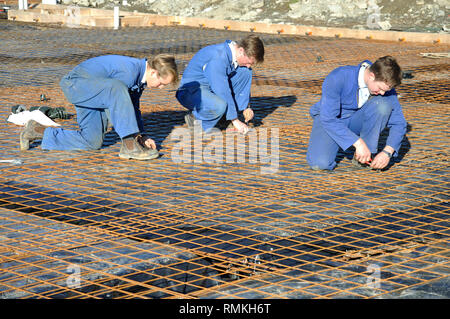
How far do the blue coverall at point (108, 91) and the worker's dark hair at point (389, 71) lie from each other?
5.09 ft

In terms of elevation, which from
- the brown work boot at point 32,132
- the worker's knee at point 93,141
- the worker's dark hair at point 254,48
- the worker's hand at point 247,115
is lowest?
the worker's knee at point 93,141

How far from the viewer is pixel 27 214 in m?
3.75

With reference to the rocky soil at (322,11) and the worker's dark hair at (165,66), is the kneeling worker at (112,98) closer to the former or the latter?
the worker's dark hair at (165,66)

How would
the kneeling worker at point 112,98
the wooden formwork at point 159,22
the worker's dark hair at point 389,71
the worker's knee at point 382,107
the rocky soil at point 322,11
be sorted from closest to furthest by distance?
the worker's dark hair at point 389,71
the worker's knee at point 382,107
the kneeling worker at point 112,98
the wooden formwork at point 159,22
the rocky soil at point 322,11

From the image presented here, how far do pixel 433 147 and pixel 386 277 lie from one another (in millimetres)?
2413

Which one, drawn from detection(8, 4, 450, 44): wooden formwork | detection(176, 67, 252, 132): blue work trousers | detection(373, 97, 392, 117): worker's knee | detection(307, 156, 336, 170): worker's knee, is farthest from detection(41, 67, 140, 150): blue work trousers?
detection(8, 4, 450, 44): wooden formwork

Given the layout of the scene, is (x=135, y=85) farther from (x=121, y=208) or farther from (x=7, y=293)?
(x=7, y=293)

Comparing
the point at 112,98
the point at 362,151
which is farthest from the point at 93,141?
the point at 362,151

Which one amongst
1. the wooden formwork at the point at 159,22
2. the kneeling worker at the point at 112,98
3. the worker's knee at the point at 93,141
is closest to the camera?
the kneeling worker at the point at 112,98

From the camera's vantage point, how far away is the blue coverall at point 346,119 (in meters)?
4.29

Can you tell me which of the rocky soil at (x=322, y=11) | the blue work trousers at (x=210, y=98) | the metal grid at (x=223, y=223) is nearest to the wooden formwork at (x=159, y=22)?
the rocky soil at (x=322, y=11)

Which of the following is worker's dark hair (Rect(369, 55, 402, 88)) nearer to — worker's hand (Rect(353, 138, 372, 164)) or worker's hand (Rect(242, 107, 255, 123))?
worker's hand (Rect(353, 138, 372, 164))

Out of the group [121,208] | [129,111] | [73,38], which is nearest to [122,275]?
[121,208]

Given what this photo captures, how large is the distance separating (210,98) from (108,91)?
100cm
